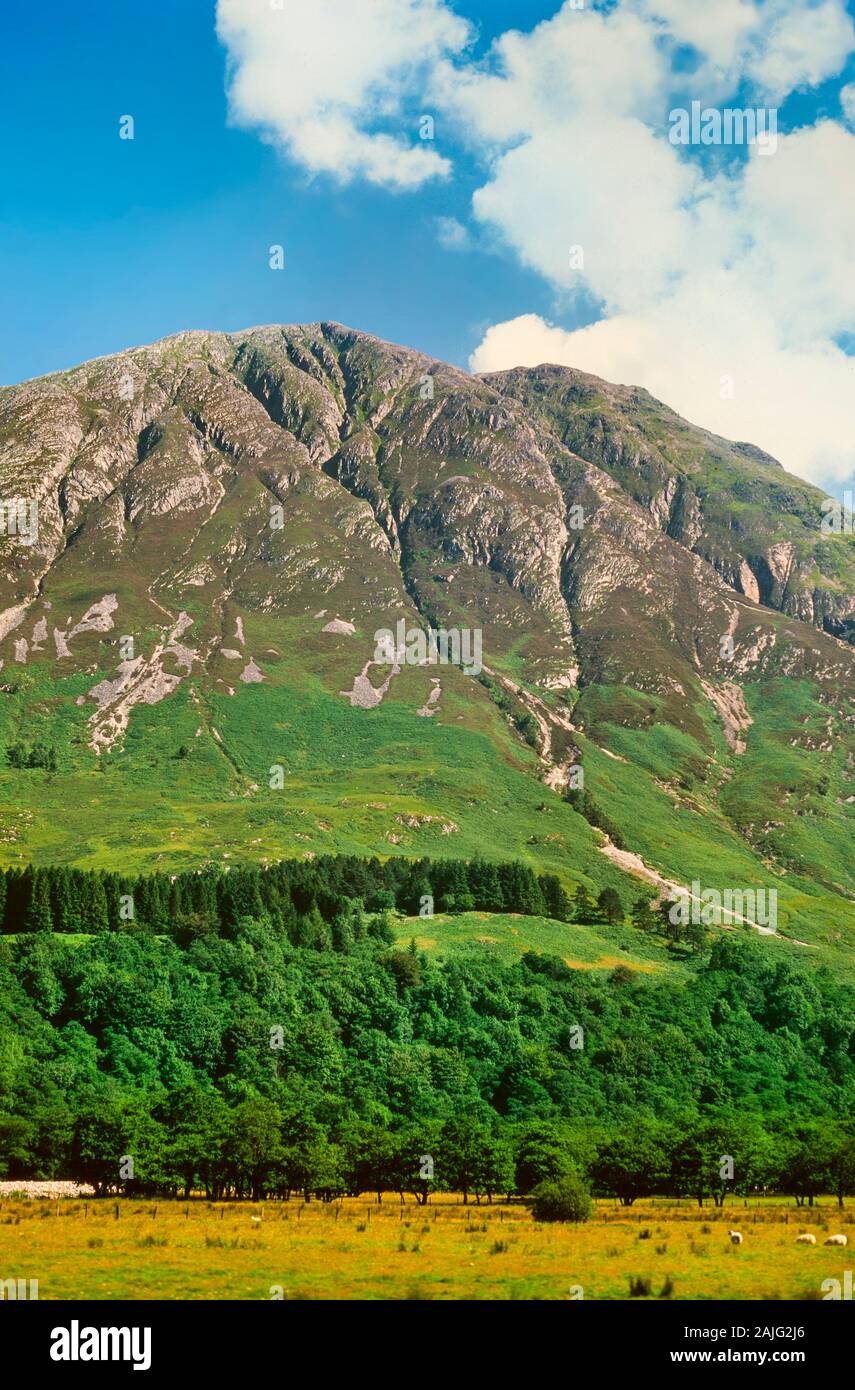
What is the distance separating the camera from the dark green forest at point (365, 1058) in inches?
3327

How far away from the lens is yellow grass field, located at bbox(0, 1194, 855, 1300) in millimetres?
44188

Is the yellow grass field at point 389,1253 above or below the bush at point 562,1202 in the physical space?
above

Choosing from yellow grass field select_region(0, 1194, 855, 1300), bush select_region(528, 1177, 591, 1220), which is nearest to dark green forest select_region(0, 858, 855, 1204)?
bush select_region(528, 1177, 591, 1220)

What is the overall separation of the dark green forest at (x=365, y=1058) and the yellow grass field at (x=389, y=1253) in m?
9.61

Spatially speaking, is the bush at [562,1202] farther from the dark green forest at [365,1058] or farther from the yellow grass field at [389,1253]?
the dark green forest at [365,1058]

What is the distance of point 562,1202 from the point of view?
70.8 m

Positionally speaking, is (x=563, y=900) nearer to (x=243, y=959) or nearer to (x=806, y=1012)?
Result: (x=806, y=1012)

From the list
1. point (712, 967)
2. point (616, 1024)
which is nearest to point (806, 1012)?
point (712, 967)

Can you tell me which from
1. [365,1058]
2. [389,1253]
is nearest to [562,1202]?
[389,1253]

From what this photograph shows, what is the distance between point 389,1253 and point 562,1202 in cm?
2237

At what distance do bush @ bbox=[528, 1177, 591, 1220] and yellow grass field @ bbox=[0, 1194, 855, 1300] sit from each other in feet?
4.24

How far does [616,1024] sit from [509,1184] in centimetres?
4960

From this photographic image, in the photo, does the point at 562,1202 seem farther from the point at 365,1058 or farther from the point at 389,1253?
the point at 365,1058

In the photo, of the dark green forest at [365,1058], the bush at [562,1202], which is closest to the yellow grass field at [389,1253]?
the bush at [562,1202]
